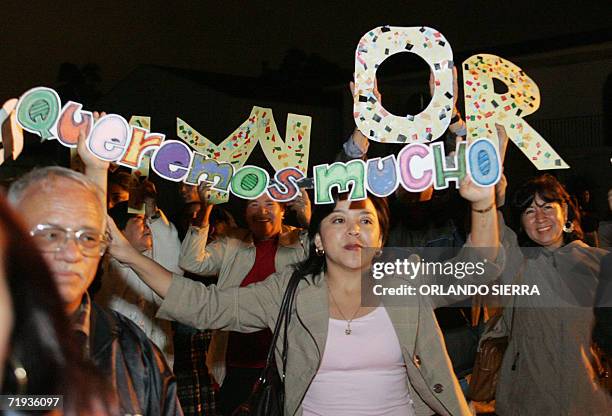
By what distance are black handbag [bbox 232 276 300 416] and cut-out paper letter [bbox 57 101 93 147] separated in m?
Answer: 0.89

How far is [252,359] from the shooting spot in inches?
155

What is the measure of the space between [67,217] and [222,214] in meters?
3.29

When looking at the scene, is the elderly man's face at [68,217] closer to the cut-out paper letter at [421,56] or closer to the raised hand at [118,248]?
the raised hand at [118,248]

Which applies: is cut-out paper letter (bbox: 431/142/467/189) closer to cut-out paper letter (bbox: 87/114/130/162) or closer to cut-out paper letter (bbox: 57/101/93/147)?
cut-out paper letter (bbox: 87/114/130/162)

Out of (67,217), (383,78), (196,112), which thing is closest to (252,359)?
(67,217)

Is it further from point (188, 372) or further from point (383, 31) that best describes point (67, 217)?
point (188, 372)

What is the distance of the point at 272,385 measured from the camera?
8.79 ft

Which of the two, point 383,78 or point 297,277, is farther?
point 383,78

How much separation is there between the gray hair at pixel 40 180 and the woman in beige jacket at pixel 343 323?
0.57 metres

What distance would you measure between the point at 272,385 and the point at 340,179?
2.53 feet

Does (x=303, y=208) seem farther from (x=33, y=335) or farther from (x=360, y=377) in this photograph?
(x=33, y=335)

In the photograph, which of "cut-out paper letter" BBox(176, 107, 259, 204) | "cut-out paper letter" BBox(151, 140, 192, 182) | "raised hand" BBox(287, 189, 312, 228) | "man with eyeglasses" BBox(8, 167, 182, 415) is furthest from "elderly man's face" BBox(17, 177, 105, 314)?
"raised hand" BBox(287, 189, 312, 228)

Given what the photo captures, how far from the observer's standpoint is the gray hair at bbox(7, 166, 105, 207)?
197 centimetres

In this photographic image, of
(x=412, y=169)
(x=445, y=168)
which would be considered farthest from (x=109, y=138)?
(x=445, y=168)
